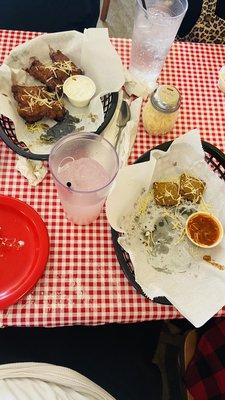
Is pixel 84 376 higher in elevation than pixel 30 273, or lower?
lower

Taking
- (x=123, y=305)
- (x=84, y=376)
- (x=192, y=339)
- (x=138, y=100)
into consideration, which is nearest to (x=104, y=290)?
(x=123, y=305)

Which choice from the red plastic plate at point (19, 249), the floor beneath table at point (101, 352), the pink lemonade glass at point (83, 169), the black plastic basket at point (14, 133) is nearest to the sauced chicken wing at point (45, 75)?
the black plastic basket at point (14, 133)

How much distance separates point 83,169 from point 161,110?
0.93 feet

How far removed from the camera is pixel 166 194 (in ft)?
3.68

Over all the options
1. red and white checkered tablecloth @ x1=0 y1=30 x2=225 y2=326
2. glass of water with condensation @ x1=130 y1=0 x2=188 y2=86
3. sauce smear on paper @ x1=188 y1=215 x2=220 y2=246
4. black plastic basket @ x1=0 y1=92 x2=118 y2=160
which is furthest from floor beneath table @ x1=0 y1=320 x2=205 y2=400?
glass of water with condensation @ x1=130 y1=0 x2=188 y2=86

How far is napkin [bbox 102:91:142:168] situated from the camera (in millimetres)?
1183

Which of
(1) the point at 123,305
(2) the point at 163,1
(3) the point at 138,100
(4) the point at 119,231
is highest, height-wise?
(2) the point at 163,1

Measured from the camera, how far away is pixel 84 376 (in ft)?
3.97

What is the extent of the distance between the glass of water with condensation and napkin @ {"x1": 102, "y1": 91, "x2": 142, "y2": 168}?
0.14 meters

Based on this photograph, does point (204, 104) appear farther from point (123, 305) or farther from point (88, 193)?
point (123, 305)

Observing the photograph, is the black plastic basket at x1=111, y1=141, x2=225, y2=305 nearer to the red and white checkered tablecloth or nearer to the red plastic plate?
the red and white checkered tablecloth

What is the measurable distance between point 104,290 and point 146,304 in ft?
0.36

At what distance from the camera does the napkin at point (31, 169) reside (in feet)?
3.80

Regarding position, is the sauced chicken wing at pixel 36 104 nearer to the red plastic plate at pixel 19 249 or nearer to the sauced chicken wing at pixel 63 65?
the sauced chicken wing at pixel 63 65
